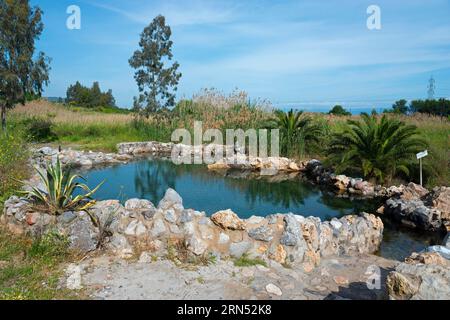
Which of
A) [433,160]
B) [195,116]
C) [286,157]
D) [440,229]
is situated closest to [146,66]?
[195,116]

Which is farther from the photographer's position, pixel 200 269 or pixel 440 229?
pixel 440 229

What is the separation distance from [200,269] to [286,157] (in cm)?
799

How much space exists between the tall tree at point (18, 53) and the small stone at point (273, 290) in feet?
38.7

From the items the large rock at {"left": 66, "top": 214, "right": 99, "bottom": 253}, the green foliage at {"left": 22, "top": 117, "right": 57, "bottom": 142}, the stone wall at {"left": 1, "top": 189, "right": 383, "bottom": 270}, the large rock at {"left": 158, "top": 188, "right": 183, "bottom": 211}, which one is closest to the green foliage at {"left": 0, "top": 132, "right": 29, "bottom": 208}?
the stone wall at {"left": 1, "top": 189, "right": 383, "bottom": 270}

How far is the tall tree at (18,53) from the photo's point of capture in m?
11.5

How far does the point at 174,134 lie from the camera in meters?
13.9

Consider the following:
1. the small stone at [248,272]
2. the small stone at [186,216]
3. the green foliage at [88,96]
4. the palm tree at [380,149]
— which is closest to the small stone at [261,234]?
the small stone at [248,272]

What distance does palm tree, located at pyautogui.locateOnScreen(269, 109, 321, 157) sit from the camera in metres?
10.8

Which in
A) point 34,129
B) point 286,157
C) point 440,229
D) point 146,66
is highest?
point 146,66

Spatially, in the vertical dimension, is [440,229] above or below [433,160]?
below

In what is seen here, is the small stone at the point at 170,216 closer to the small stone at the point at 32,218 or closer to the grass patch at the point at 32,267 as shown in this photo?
the grass patch at the point at 32,267
